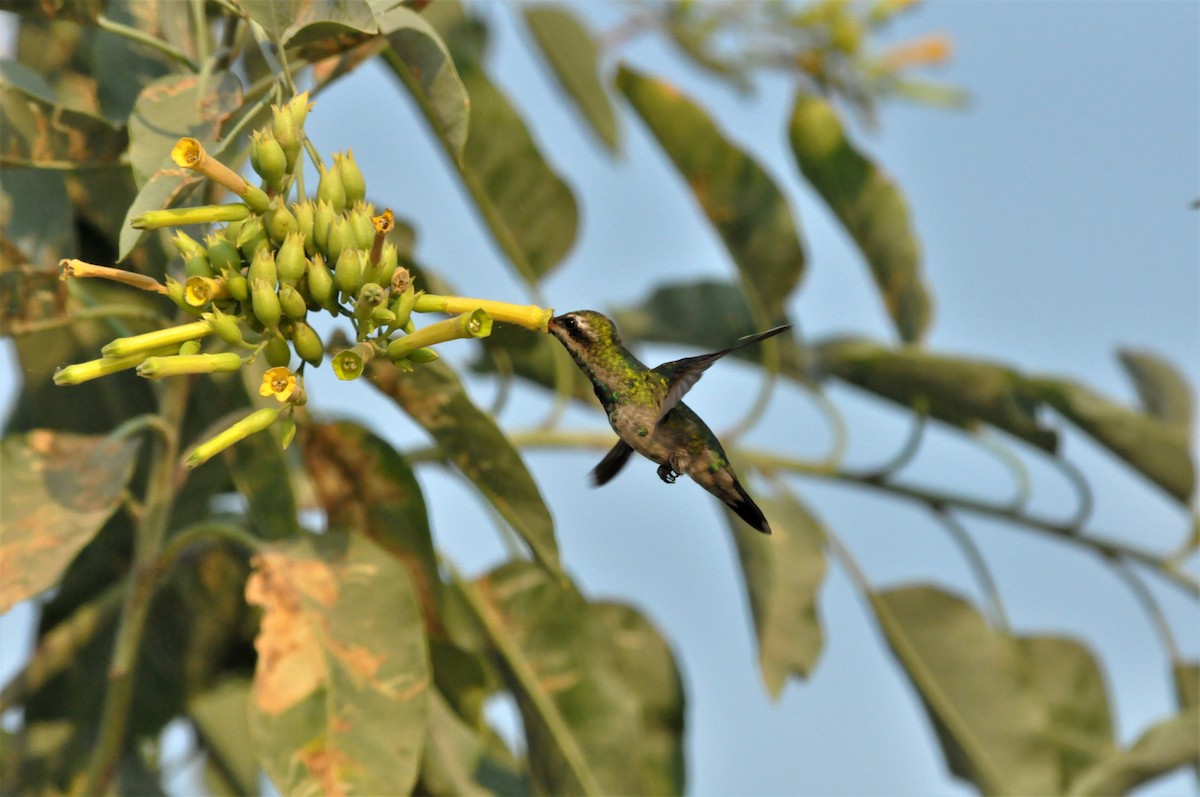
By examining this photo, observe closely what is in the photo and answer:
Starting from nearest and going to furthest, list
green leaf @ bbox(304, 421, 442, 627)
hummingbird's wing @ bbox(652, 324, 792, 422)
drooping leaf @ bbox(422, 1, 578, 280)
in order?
hummingbird's wing @ bbox(652, 324, 792, 422) → green leaf @ bbox(304, 421, 442, 627) → drooping leaf @ bbox(422, 1, 578, 280)

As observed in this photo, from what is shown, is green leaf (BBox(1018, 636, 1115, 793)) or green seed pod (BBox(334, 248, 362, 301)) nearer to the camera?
green seed pod (BBox(334, 248, 362, 301))

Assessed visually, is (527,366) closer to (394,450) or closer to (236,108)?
(394,450)

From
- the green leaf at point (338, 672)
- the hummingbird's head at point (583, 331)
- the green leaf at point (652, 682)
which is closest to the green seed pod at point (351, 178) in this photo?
the hummingbird's head at point (583, 331)

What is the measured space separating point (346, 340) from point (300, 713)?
464mm

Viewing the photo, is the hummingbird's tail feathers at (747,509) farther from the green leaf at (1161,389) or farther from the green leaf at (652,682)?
the green leaf at (1161,389)

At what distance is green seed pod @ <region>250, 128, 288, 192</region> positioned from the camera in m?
1.36

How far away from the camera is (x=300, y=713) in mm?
1738

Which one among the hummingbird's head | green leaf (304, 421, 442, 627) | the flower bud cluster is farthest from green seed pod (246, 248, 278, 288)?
green leaf (304, 421, 442, 627)

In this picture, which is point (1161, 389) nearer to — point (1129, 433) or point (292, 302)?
point (1129, 433)

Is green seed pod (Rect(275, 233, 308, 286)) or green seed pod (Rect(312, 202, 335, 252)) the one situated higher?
green seed pod (Rect(312, 202, 335, 252))

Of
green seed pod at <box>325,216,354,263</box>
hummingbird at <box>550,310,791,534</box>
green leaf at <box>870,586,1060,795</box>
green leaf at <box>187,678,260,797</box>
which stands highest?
green seed pod at <box>325,216,354,263</box>

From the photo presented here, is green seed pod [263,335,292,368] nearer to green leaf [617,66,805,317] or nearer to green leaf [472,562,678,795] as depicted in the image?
green leaf [472,562,678,795]

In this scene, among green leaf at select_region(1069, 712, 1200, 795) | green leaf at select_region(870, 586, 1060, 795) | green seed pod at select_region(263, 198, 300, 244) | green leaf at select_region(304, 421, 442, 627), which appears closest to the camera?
green seed pod at select_region(263, 198, 300, 244)

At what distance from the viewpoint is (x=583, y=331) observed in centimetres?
149
